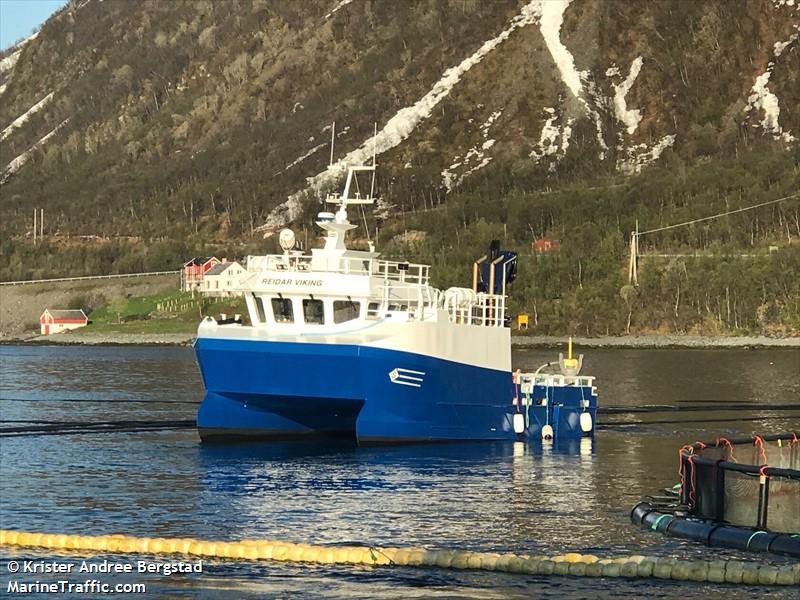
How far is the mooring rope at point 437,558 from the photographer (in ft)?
109

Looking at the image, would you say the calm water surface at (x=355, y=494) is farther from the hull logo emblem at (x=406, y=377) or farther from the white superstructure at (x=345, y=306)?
the white superstructure at (x=345, y=306)

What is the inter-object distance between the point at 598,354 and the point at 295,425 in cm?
11676

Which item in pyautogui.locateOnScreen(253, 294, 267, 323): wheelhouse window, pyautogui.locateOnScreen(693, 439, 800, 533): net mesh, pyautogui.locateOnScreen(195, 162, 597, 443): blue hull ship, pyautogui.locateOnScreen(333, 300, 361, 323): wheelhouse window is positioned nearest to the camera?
pyautogui.locateOnScreen(693, 439, 800, 533): net mesh

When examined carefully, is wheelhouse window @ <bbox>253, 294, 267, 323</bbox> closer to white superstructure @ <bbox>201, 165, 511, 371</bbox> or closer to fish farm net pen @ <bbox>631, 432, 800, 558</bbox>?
white superstructure @ <bbox>201, 165, 511, 371</bbox>

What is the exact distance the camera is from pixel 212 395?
5716 cm

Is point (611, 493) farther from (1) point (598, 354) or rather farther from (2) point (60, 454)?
(1) point (598, 354)

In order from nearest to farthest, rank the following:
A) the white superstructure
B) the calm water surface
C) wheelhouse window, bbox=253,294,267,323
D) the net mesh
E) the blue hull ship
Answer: the calm water surface, the net mesh, the blue hull ship, the white superstructure, wheelhouse window, bbox=253,294,267,323

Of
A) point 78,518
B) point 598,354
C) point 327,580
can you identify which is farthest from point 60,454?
point 598,354

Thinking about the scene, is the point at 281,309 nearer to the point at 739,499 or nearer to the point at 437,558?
the point at 437,558

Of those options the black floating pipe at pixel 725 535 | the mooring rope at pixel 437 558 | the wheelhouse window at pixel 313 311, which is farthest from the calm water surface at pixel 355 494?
the wheelhouse window at pixel 313 311

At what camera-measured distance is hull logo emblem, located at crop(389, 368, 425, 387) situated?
55156 mm

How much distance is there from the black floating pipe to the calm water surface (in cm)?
36

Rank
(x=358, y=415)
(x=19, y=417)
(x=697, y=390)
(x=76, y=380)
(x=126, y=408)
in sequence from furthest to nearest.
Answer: (x=76, y=380)
(x=697, y=390)
(x=126, y=408)
(x=19, y=417)
(x=358, y=415)

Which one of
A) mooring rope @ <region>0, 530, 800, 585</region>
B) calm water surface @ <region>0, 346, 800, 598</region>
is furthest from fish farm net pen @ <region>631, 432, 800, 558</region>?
mooring rope @ <region>0, 530, 800, 585</region>
